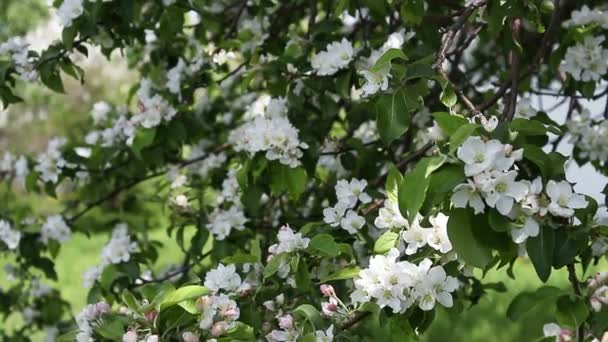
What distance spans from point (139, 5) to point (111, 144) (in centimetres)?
48

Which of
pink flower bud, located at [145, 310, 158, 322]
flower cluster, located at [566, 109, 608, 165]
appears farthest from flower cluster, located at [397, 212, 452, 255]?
flower cluster, located at [566, 109, 608, 165]

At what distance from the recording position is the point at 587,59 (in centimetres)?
212

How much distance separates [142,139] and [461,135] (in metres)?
1.37

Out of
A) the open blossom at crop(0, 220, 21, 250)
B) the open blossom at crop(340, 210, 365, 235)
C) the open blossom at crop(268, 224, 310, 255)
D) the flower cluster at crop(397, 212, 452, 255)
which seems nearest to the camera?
the flower cluster at crop(397, 212, 452, 255)

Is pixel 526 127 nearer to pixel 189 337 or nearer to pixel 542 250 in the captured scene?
pixel 542 250

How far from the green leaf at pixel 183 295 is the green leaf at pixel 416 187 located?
1.42 feet

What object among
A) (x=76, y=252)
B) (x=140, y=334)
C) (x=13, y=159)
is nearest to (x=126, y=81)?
(x=76, y=252)

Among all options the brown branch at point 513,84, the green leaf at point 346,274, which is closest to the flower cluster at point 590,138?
the brown branch at point 513,84

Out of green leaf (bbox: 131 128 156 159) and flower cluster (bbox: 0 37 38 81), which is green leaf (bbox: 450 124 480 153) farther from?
flower cluster (bbox: 0 37 38 81)

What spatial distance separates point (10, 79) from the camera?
2357mm

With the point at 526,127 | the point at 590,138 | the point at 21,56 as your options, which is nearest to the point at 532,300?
the point at 526,127

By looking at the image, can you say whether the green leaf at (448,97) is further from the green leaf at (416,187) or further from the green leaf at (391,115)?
the green leaf at (416,187)

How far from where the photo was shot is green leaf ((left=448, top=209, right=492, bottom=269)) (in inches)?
47.5

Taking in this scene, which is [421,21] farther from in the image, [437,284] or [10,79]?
[10,79]
